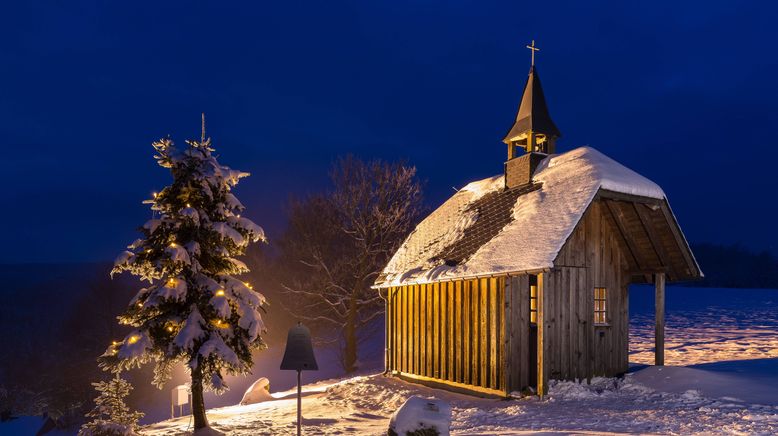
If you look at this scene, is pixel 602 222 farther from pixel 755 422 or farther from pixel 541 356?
pixel 755 422

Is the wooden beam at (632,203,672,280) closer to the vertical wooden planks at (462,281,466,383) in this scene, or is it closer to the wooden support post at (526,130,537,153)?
the wooden support post at (526,130,537,153)

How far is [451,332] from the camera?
17734 mm

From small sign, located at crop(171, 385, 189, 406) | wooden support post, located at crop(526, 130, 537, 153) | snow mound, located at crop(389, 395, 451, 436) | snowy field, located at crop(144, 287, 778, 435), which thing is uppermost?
wooden support post, located at crop(526, 130, 537, 153)

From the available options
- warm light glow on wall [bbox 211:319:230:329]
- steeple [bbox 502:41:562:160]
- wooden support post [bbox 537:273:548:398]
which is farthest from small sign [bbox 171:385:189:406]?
steeple [bbox 502:41:562:160]

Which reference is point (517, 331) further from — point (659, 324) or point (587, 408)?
point (659, 324)

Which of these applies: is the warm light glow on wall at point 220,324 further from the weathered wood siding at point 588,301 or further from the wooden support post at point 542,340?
the weathered wood siding at point 588,301

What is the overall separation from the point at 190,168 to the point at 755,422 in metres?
12.3

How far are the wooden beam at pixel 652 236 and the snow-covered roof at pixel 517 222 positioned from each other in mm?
846

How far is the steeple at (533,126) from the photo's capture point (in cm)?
2009

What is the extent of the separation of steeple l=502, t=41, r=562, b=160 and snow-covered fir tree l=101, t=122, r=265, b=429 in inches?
410

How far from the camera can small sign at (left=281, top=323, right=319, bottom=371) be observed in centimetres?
1146

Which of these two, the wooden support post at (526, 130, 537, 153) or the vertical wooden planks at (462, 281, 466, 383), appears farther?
the wooden support post at (526, 130, 537, 153)

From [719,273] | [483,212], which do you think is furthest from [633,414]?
[719,273]

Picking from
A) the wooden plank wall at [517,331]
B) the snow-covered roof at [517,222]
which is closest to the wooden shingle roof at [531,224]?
the snow-covered roof at [517,222]
